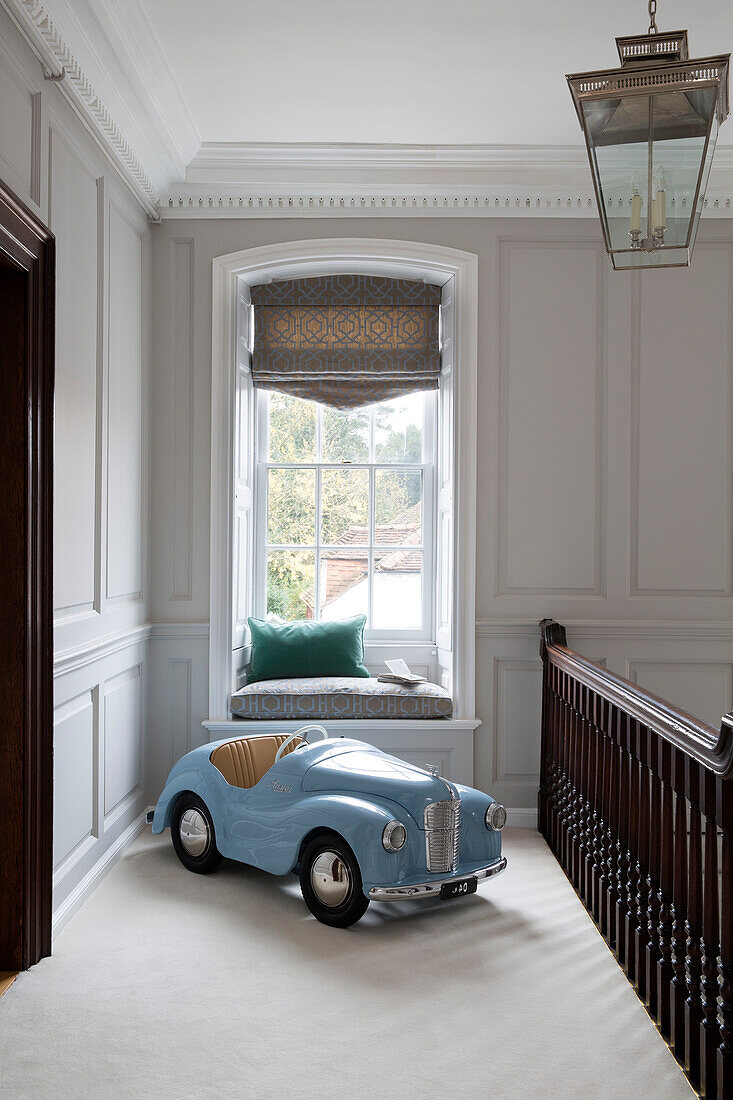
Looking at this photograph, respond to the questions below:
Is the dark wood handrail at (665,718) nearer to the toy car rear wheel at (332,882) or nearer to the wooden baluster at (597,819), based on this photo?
the wooden baluster at (597,819)

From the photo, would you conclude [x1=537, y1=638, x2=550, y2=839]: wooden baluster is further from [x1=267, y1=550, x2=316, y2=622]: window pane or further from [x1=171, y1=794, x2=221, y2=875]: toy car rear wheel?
[x1=171, y1=794, x2=221, y2=875]: toy car rear wheel

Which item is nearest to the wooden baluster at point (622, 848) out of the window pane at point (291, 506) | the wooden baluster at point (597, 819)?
the wooden baluster at point (597, 819)

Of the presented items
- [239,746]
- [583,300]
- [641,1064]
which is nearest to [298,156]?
[583,300]

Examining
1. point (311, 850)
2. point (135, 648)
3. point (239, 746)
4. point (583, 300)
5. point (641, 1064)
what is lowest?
point (641, 1064)

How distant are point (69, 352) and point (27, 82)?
33.3 inches

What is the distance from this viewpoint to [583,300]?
14.0 feet

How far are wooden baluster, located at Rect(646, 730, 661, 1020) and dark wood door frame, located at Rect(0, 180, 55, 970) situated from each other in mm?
1850

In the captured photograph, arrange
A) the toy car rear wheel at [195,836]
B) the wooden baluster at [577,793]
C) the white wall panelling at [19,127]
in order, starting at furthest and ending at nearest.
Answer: the toy car rear wheel at [195,836], the wooden baluster at [577,793], the white wall panelling at [19,127]

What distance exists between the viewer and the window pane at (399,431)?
473 cm

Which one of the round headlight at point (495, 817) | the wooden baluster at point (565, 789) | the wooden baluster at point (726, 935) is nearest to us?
the wooden baluster at point (726, 935)

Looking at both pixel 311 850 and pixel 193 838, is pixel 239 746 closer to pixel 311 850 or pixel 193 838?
pixel 193 838

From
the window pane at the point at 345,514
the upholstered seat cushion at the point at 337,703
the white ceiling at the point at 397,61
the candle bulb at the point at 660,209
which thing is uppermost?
the white ceiling at the point at 397,61

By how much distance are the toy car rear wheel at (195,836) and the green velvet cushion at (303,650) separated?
3.26 feet

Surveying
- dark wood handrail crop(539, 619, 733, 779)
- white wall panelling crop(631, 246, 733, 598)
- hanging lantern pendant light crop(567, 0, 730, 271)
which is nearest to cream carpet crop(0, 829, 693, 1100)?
dark wood handrail crop(539, 619, 733, 779)
